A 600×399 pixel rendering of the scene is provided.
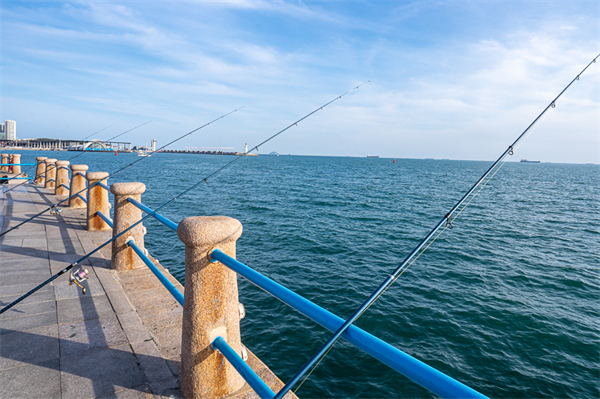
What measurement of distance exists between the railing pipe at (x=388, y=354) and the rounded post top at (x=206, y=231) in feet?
1.18

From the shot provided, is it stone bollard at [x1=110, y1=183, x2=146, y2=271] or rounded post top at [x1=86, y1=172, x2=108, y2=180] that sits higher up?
rounded post top at [x1=86, y1=172, x2=108, y2=180]

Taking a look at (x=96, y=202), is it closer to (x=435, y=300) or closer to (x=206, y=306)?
(x=206, y=306)

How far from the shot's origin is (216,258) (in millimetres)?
2449

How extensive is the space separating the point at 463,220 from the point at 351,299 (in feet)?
55.6

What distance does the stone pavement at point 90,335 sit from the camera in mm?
2721

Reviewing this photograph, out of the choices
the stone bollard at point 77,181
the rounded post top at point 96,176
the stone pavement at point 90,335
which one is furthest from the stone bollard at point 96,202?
A: the stone bollard at point 77,181

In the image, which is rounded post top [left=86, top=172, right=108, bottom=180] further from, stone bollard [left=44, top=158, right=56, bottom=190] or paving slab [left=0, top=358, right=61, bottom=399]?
stone bollard [left=44, top=158, right=56, bottom=190]

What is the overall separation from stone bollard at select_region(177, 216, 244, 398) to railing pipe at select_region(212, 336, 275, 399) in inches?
3.5

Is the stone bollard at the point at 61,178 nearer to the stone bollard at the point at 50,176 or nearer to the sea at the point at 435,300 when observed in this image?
the stone bollard at the point at 50,176

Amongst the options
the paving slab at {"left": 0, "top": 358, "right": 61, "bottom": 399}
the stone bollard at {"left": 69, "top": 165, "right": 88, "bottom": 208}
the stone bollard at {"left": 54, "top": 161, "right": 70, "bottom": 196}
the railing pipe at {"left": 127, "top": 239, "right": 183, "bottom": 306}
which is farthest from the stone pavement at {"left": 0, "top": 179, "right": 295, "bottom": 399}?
the stone bollard at {"left": 54, "top": 161, "right": 70, "bottom": 196}

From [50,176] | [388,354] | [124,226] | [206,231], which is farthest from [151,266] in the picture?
[50,176]

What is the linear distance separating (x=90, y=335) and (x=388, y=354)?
3149 mm

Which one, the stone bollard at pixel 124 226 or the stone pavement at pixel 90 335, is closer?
the stone pavement at pixel 90 335

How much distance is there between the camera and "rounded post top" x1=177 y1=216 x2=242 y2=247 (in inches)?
95.1
